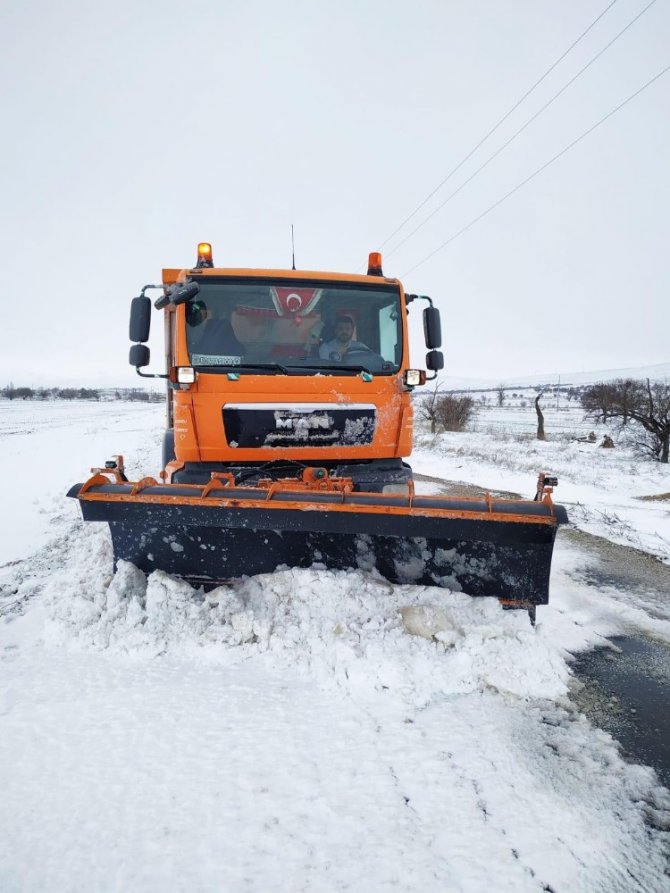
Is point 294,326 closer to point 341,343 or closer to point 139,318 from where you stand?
point 341,343

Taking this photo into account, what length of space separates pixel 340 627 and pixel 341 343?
2460mm

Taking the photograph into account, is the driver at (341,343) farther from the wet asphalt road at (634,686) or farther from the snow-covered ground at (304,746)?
the wet asphalt road at (634,686)

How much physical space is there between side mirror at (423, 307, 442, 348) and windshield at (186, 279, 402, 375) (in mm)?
433

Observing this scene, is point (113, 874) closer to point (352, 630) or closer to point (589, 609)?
point (352, 630)

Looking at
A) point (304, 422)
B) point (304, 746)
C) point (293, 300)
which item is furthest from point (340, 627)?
point (293, 300)

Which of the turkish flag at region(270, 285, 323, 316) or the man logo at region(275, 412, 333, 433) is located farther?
the turkish flag at region(270, 285, 323, 316)

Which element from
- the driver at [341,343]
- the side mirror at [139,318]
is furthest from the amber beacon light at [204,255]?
the driver at [341,343]

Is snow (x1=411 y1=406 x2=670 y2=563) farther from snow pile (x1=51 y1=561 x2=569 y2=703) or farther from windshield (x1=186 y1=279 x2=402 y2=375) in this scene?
windshield (x1=186 y1=279 x2=402 y2=375)

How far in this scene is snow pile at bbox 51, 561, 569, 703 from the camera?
2.76m

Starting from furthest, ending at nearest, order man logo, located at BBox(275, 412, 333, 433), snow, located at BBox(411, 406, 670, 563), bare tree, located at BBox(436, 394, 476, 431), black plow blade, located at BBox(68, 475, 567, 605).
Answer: bare tree, located at BBox(436, 394, 476, 431)
snow, located at BBox(411, 406, 670, 563)
man logo, located at BBox(275, 412, 333, 433)
black plow blade, located at BBox(68, 475, 567, 605)

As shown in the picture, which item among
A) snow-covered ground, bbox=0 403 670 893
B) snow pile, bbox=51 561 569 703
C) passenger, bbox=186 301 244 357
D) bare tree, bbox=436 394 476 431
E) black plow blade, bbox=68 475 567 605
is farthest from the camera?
bare tree, bbox=436 394 476 431

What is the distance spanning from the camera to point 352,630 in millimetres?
2924

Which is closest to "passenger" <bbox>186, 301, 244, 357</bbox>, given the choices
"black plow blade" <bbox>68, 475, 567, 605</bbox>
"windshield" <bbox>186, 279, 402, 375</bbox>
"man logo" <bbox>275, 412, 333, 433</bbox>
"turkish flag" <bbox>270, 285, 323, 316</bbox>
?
"windshield" <bbox>186, 279, 402, 375</bbox>

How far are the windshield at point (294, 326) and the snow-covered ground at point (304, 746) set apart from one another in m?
1.78
